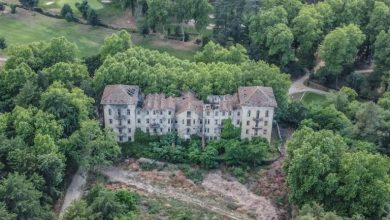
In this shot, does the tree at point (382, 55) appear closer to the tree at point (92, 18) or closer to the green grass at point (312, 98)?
the green grass at point (312, 98)

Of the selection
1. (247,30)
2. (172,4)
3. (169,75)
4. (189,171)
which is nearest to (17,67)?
(169,75)

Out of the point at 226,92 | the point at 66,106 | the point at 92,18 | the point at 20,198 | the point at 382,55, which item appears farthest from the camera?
the point at 92,18

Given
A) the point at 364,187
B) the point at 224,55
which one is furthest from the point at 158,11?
the point at 364,187

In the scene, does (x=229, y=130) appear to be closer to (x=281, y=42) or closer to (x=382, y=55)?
(x=281, y=42)

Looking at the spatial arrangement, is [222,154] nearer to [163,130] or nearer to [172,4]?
[163,130]

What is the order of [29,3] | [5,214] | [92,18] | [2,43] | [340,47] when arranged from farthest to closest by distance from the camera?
1. [29,3]
2. [92,18]
3. [2,43]
4. [340,47]
5. [5,214]

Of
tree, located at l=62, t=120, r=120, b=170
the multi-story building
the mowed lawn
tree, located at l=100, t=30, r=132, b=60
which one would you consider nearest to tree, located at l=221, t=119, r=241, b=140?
the multi-story building
